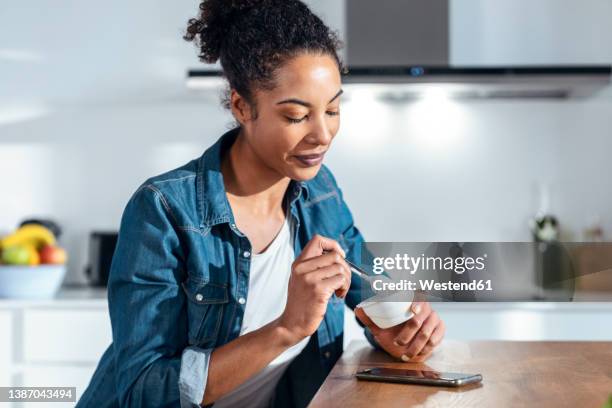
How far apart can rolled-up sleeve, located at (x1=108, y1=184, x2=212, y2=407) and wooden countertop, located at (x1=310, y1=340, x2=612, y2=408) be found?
22 centimetres

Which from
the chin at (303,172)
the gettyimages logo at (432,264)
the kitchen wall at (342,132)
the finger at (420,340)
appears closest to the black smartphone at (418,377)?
the finger at (420,340)

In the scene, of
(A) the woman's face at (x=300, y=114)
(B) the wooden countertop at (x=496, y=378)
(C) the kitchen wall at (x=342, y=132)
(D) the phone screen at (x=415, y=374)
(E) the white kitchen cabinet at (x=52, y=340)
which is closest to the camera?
(B) the wooden countertop at (x=496, y=378)

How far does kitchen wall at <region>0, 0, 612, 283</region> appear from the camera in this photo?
326 cm

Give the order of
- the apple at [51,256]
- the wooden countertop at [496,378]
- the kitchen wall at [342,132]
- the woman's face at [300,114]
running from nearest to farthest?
1. the wooden countertop at [496,378]
2. the woman's face at [300,114]
3. the apple at [51,256]
4. the kitchen wall at [342,132]

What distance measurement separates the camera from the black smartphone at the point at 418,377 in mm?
1172

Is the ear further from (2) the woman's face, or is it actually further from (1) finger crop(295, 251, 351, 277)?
(1) finger crop(295, 251, 351, 277)

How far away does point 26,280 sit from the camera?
2.83m

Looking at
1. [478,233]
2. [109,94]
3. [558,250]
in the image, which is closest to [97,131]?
[109,94]

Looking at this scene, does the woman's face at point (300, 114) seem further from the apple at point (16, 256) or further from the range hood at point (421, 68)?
the apple at point (16, 256)

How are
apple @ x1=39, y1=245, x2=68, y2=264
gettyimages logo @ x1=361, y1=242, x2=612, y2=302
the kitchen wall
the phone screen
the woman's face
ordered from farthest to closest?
the kitchen wall
apple @ x1=39, y1=245, x2=68, y2=264
gettyimages logo @ x1=361, y1=242, x2=612, y2=302
the woman's face
the phone screen

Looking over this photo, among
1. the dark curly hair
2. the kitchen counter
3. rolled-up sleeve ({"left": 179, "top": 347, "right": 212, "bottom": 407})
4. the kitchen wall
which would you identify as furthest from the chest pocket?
the kitchen wall

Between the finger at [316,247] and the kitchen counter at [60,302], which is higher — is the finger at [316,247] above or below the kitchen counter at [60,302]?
above

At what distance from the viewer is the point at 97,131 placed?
3373 millimetres

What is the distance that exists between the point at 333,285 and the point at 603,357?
0.56 metres
